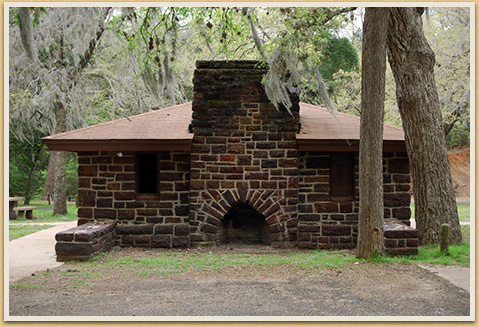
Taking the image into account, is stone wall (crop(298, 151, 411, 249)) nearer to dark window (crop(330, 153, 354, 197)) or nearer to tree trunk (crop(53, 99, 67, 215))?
dark window (crop(330, 153, 354, 197))

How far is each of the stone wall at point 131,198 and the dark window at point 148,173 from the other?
12.5 inches

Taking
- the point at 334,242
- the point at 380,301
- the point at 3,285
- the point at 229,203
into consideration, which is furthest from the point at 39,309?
the point at 334,242

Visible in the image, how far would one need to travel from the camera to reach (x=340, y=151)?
340 inches

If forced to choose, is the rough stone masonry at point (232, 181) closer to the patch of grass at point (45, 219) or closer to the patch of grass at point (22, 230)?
the patch of grass at point (22, 230)

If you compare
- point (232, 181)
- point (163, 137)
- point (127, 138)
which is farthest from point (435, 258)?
point (127, 138)

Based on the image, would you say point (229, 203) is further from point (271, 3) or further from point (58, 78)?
point (58, 78)

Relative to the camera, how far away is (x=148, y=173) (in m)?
9.16

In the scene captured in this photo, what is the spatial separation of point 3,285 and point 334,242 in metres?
6.12

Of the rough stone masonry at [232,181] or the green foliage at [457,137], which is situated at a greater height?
the green foliage at [457,137]

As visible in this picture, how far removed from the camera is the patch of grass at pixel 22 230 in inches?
413

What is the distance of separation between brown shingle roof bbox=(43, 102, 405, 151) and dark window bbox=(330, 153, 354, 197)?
1.97 ft

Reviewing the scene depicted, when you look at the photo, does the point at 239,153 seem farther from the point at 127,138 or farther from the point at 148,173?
the point at 127,138

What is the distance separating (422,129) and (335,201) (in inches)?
84.3

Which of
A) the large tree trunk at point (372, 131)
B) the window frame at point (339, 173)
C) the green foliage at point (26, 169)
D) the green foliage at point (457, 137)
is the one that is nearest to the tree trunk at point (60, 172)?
the green foliage at point (26, 169)
